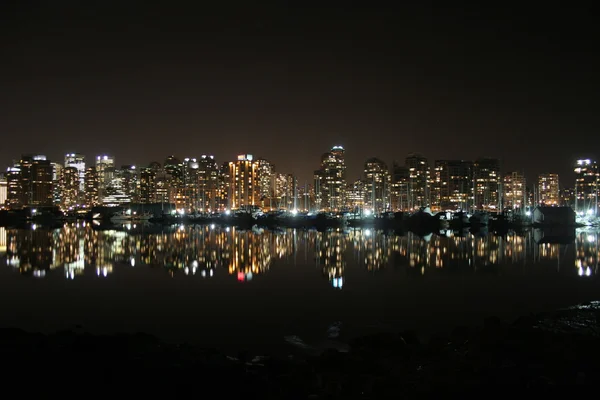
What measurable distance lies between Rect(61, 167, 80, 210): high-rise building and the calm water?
164m

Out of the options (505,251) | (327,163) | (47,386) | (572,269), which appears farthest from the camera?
(327,163)

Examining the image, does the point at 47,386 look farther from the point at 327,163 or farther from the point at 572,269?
the point at 327,163

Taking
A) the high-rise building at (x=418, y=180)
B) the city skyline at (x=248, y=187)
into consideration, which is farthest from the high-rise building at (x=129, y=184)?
the high-rise building at (x=418, y=180)

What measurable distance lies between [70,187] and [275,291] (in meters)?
186

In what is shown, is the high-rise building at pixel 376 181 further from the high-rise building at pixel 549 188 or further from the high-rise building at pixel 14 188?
the high-rise building at pixel 14 188

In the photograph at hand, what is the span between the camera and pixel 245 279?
1964 centimetres

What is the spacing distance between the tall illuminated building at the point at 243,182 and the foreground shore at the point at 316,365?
501 feet

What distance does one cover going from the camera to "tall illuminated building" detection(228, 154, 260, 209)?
163 m

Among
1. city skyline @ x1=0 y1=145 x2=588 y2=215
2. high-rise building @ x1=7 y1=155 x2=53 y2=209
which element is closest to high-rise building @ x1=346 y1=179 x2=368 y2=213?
city skyline @ x1=0 y1=145 x2=588 y2=215

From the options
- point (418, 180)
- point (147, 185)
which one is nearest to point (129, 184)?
point (147, 185)

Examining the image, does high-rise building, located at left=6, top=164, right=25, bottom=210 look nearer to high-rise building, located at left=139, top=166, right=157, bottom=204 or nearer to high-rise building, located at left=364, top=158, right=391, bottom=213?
high-rise building, located at left=139, top=166, right=157, bottom=204

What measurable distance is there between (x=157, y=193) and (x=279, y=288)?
16327 cm

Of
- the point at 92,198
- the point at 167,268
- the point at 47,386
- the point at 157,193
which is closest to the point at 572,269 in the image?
→ the point at 167,268

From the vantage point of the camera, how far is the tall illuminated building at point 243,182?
16312 centimetres
